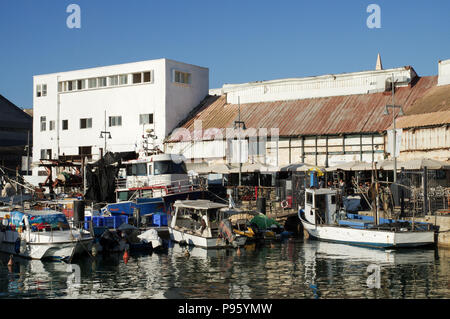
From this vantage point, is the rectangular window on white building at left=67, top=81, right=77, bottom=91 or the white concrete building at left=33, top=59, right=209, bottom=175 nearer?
the white concrete building at left=33, top=59, right=209, bottom=175

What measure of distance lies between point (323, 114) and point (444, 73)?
1128 cm

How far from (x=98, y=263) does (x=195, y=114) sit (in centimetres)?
3446

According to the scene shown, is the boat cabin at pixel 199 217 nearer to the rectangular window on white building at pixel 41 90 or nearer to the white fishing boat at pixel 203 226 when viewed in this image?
the white fishing boat at pixel 203 226

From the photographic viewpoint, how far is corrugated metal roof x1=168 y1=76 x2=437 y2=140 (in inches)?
2066

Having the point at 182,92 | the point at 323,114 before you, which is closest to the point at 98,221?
the point at 323,114

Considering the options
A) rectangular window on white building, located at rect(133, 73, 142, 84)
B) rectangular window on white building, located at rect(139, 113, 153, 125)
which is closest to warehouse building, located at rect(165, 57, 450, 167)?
rectangular window on white building, located at rect(139, 113, 153, 125)

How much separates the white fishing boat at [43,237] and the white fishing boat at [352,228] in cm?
1457

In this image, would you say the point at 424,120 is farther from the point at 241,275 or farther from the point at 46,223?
the point at 46,223

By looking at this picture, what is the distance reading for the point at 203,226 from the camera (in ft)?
122

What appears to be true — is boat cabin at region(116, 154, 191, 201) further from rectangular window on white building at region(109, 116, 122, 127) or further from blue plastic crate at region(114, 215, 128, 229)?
rectangular window on white building at region(109, 116, 122, 127)

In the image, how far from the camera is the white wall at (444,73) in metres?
54.1

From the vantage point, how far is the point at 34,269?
3008 centimetres
